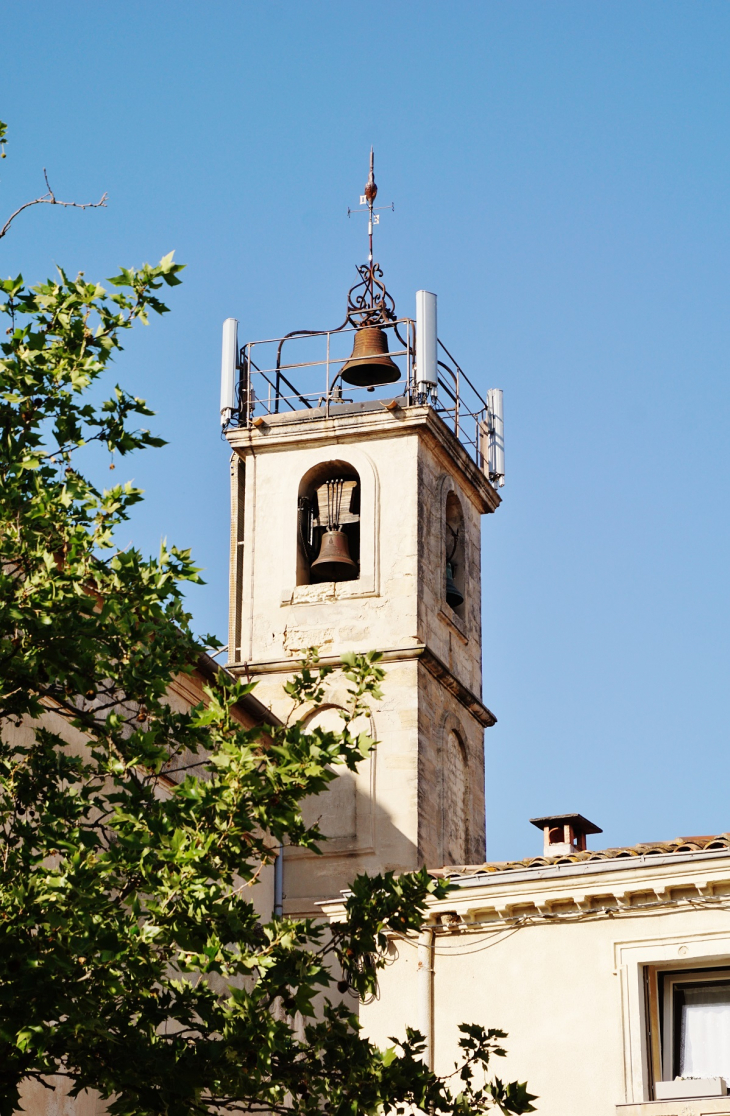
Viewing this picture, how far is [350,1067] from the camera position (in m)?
8.85

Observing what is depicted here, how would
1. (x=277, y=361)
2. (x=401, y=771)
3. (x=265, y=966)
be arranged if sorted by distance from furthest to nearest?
1. (x=277, y=361)
2. (x=401, y=771)
3. (x=265, y=966)

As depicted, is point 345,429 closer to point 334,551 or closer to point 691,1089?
point 334,551

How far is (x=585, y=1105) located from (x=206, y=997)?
17.8ft

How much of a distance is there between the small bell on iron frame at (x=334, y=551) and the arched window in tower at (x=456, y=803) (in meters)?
2.89

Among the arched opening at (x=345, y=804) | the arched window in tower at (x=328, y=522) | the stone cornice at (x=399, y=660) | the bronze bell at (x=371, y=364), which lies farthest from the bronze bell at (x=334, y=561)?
the bronze bell at (x=371, y=364)

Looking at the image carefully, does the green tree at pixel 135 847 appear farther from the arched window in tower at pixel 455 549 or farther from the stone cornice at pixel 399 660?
the arched window in tower at pixel 455 549

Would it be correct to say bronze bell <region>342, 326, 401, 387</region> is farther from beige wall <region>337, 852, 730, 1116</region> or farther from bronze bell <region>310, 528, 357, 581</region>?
beige wall <region>337, 852, 730, 1116</region>

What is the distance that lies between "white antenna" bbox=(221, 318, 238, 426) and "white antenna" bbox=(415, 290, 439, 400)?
9.71 ft

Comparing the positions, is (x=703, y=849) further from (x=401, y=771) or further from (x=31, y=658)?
(x=401, y=771)

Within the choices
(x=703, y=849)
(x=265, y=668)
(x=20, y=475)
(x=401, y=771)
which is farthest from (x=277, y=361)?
(x=20, y=475)

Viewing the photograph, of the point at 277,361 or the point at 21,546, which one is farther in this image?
the point at 277,361

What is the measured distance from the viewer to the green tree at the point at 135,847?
8.03 meters

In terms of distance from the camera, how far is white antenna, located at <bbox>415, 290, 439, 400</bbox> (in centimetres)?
2680

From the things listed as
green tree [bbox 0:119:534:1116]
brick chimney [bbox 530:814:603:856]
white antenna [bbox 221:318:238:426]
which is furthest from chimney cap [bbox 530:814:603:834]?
white antenna [bbox 221:318:238:426]
